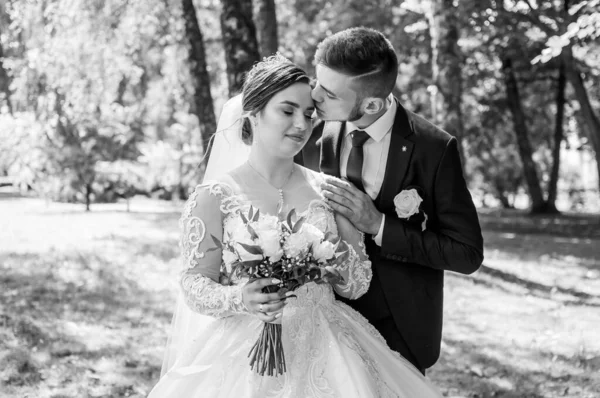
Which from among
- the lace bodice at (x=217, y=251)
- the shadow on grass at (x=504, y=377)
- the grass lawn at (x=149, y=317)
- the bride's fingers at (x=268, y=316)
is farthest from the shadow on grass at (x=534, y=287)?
the bride's fingers at (x=268, y=316)

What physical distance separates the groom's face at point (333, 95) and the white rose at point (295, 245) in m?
0.75

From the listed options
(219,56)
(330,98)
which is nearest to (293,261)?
(330,98)

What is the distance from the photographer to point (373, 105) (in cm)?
310

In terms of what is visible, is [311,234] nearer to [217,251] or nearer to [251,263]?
[251,263]

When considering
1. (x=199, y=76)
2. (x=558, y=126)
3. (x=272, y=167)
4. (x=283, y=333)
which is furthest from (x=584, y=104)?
(x=283, y=333)

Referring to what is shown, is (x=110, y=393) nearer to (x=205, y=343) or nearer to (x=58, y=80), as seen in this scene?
(x=205, y=343)

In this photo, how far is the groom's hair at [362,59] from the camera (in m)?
2.97

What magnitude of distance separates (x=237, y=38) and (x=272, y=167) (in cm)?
474

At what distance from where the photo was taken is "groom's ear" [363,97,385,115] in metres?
3.07

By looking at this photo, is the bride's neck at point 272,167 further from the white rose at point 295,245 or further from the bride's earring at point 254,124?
the white rose at point 295,245

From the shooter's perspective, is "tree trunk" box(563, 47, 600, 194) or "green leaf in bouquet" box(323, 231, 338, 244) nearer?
"green leaf in bouquet" box(323, 231, 338, 244)

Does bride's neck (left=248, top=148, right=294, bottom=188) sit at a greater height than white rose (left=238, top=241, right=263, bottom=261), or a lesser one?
greater

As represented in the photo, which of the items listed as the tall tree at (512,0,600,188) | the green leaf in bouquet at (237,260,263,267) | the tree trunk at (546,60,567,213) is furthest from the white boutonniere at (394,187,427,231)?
the tree trunk at (546,60,567,213)

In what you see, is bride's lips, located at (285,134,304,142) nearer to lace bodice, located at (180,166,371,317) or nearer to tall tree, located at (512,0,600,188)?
lace bodice, located at (180,166,371,317)
